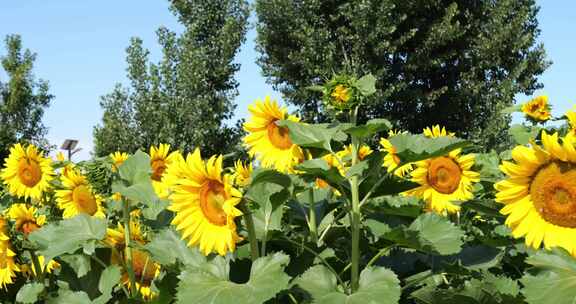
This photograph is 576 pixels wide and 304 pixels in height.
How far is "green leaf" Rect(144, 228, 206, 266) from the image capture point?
199 centimetres

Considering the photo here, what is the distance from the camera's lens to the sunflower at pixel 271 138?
96.0 inches

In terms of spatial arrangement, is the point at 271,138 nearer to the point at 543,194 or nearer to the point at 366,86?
the point at 366,86

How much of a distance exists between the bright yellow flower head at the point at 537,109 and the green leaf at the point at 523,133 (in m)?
1.05

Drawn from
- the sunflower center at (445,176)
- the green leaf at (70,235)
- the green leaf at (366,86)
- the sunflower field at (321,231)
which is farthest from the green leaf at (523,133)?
the green leaf at (70,235)

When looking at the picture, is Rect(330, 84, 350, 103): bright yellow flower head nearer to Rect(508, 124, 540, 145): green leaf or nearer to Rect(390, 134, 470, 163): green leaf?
Rect(390, 134, 470, 163): green leaf

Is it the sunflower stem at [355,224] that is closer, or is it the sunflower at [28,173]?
the sunflower stem at [355,224]

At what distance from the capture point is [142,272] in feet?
8.50

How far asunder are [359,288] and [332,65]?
69.4 feet

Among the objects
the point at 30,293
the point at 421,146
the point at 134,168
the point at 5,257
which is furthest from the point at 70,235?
the point at 421,146

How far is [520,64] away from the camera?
89.7ft

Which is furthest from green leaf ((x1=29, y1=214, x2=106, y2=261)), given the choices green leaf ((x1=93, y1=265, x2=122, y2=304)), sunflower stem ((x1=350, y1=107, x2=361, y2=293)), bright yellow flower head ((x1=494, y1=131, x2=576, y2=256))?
bright yellow flower head ((x1=494, y1=131, x2=576, y2=256))

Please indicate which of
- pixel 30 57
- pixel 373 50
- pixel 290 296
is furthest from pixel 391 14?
pixel 290 296

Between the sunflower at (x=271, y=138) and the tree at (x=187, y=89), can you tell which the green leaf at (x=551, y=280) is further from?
the tree at (x=187, y=89)

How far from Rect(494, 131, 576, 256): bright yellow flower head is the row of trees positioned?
2038cm
